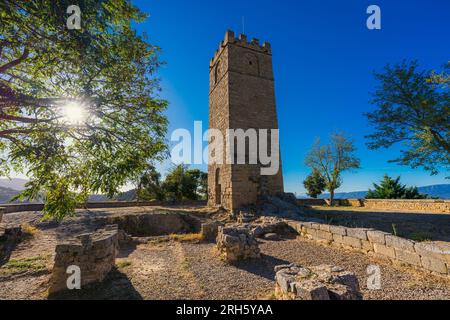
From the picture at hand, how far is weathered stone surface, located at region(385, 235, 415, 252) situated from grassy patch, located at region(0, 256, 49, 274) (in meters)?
9.06

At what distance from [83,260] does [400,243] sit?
24.7 feet

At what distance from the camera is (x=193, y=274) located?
4926mm

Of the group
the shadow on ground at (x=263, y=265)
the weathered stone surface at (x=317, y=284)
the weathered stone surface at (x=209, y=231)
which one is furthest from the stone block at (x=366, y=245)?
the weathered stone surface at (x=209, y=231)

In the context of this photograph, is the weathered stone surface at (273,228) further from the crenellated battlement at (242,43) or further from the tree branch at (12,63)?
the crenellated battlement at (242,43)

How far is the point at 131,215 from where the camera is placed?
11461 mm

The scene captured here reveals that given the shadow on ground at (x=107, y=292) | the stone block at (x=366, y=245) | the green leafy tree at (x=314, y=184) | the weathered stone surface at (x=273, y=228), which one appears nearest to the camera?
the shadow on ground at (x=107, y=292)

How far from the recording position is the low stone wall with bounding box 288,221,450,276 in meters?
4.27

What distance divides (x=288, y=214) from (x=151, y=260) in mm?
8115

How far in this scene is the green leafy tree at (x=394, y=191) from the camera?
72.4 ft

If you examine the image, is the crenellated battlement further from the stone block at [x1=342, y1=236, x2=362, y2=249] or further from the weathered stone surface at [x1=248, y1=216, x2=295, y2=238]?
the stone block at [x1=342, y1=236, x2=362, y2=249]

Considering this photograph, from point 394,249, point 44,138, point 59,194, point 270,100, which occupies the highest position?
point 270,100

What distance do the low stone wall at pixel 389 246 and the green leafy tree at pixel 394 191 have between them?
21.2m
